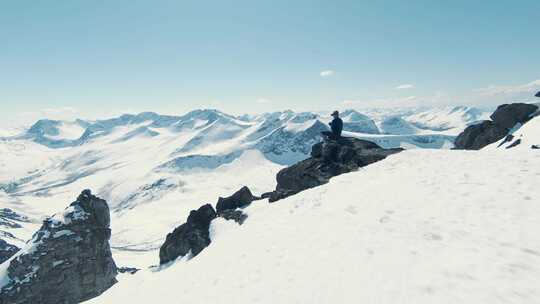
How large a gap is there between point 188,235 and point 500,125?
48.2 meters

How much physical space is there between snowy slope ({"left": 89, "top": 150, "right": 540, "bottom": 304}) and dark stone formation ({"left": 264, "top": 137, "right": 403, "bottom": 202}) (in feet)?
40.9

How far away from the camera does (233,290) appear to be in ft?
43.1

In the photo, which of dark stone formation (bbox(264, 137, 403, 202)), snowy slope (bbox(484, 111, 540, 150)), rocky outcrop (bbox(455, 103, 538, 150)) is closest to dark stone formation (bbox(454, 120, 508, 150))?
rocky outcrop (bbox(455, 103, 538, 150))

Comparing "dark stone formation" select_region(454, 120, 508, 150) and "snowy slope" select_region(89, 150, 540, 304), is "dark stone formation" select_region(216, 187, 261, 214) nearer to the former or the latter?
"snowy slope" select_region(89, 150, 540, 304)

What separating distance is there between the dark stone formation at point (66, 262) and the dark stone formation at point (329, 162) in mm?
60942

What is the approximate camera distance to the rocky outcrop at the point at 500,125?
52394 millimetres

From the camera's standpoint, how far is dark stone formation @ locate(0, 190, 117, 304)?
74750 millimetres

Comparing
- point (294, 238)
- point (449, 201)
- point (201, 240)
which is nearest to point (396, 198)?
point (449, 201)

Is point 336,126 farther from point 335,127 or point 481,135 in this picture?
point 481,135

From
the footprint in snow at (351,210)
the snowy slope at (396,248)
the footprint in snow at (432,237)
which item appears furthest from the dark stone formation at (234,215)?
the footprint in snow at (432,237)

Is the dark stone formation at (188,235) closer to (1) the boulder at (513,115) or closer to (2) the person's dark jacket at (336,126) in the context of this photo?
(2) the person's dark jacket at (336,126)

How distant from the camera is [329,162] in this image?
3997 centimetres

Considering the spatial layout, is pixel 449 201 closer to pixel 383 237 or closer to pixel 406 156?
pixel 383 237

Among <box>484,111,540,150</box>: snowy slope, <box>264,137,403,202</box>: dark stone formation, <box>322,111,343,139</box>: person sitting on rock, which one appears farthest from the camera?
<box>322,111,343,139</box>: person sitting on rock
